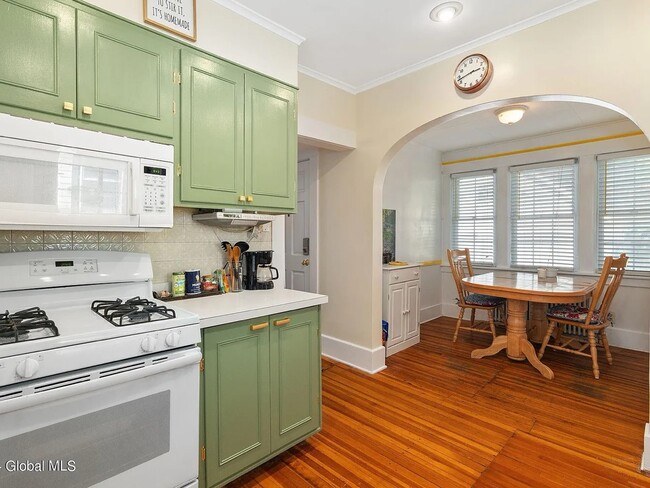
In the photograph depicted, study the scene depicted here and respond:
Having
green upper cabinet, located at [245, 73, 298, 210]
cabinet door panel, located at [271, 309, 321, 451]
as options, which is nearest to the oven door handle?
cabinet door panel, located at [271, 309, 321, 451]

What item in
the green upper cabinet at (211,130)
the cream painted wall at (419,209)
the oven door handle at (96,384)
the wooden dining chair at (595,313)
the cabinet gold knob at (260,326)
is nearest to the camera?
the oven door handle at (96,384)

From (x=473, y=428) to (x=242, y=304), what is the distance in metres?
1.79

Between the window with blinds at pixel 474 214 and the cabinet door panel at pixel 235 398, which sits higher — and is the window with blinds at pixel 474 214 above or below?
above

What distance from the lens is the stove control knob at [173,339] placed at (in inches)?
54.4

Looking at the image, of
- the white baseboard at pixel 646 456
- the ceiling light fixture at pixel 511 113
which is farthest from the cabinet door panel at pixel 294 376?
the ceiling light fixture at pixel 511 113

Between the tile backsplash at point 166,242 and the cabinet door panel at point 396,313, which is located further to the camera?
the cabinet door panel at point 396,313

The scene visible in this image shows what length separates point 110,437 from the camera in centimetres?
127

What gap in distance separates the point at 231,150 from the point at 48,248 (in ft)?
3.45

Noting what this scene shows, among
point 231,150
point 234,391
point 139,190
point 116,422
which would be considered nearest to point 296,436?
point 234,391

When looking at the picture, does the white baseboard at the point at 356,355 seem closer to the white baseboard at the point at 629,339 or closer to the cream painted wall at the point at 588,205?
the cream painted wall at the point at 588,205

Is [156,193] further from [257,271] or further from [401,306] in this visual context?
[401,306]

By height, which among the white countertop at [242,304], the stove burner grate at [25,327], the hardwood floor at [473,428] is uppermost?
the stove burner grate at [25,327]

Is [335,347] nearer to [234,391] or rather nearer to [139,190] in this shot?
[234,391]

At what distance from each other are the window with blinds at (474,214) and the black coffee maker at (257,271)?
386 centimetres
